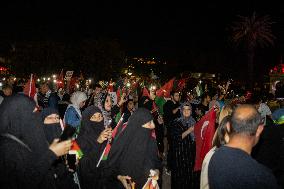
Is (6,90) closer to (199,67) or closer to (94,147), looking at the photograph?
(94,147)

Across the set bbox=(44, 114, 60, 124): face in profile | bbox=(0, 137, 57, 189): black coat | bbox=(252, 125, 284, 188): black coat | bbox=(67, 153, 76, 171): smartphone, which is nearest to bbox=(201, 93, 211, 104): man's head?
bbox=(252, 125, 284, 188): black coat

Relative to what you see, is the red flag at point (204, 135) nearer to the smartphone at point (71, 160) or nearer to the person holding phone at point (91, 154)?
the person holding phone at point (91, 154)

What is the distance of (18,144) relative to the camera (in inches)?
126

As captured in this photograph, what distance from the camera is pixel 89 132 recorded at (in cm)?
523

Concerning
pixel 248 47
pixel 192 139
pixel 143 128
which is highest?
pixel 248 47

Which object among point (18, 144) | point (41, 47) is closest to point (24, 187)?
point (18, 144)

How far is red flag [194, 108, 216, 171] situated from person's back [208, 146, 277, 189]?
267cm

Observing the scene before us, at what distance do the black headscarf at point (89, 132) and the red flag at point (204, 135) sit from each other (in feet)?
5.11

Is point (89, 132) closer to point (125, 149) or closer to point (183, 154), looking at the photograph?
point (125, 149)

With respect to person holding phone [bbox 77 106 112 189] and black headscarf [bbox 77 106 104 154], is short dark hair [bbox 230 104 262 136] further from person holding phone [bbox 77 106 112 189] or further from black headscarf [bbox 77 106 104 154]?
black headscarf [bbox 77 106 104 154]

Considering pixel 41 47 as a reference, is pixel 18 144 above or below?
below

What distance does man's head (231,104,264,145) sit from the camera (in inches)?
115

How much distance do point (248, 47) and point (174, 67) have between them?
2655 cm

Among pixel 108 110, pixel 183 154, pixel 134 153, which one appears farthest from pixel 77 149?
pixel 108 110
